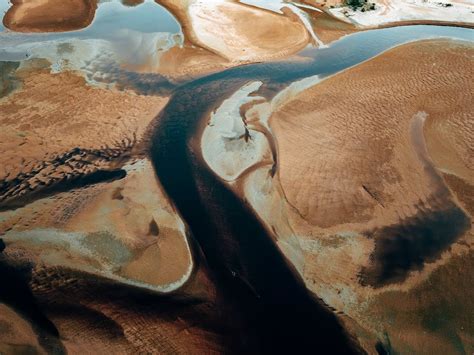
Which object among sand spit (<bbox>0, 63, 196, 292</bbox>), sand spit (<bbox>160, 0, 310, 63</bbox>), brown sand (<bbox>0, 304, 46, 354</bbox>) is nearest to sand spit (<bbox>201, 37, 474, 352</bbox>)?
sand spit (<bbox>0, 63, 196, 292</bbox>)

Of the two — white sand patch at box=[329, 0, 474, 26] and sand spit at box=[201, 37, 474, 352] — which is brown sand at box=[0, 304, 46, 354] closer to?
sand spit at box=[201, 37, 474, 352]

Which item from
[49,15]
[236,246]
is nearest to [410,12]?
[236,246]

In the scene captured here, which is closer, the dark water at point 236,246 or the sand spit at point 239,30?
the dark water at point 236,246

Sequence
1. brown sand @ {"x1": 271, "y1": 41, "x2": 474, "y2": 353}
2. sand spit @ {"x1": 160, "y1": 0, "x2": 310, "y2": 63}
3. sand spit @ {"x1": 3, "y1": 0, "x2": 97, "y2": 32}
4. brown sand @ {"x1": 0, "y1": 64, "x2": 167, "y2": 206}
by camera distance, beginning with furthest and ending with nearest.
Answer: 1. sand spit @ {"x1": 3, "y1": 0, "x2": 97, "y2": 32}
2. sand spit @ {"x1": 160, "y1": 0, "x2": 310, "y2": 63}
3. brown sand @ {"x1": 0, "y1": 64, "x2": 167, "y2": 206}
4. brown sand @ {"x1": 271, "y1": 41, "x2": 474, "y2": 353}

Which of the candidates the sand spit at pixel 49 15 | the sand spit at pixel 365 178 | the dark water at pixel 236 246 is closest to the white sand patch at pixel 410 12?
the sand spit at pixel 365 178

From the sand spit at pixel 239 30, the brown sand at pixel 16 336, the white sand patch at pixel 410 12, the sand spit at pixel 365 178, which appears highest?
the white sand patch at pixel 410 12

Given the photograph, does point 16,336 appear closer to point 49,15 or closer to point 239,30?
point 239,30

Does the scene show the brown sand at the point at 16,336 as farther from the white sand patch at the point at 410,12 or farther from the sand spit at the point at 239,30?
the white sand patch at the point at 410,12

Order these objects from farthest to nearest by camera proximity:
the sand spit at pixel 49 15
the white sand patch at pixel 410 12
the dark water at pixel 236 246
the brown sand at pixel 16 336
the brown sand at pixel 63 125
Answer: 1. the white sand patch at pixel 410 12
2. the sand spit at pixel 49 15
3. the brown sand at pixel 63 125
4. the dark water at pixel 236 246
5. the brown sand at pixel 16 336
